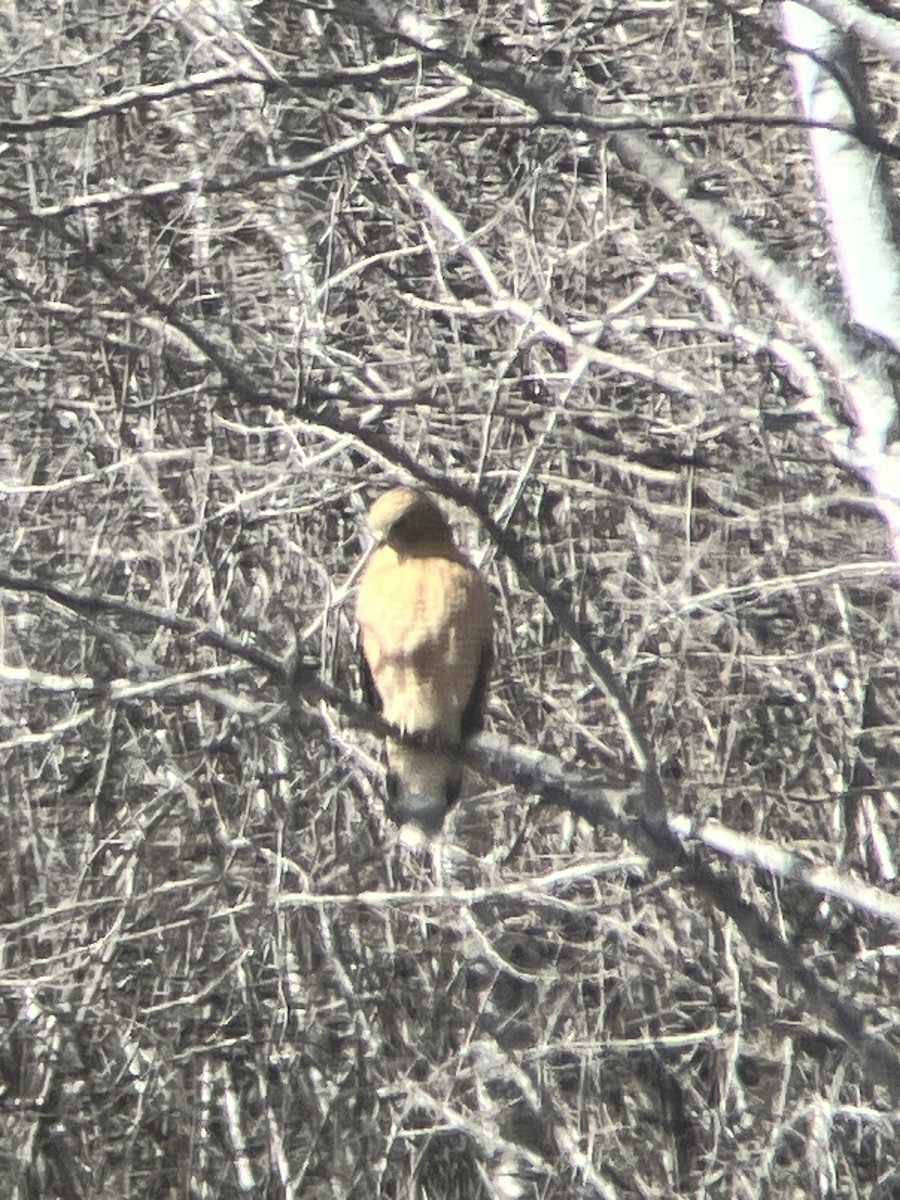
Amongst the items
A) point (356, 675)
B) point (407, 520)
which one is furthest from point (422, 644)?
point (356, 675)

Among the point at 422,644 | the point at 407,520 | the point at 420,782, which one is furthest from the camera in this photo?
the point at 420,782

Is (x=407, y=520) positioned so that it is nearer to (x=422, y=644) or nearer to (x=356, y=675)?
(x=422, y=644)

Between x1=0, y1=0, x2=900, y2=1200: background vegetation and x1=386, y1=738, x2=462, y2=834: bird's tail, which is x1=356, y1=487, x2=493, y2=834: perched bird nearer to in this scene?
x1=386, y1=738, x2=462, y2=834: bird's tail

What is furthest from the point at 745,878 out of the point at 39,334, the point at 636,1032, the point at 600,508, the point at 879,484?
the point at 39,334

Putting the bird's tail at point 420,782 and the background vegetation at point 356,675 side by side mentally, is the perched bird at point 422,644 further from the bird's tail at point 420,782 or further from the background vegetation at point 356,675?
the background vegetation at point 356,675

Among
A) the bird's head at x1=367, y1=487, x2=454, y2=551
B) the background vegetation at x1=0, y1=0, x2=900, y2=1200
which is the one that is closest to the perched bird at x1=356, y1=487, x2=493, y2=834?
the bird's head at x1=367, y1=487, x2=454, y2=551

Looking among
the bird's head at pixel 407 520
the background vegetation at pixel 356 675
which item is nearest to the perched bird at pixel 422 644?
the bird's head at pixel 407 520

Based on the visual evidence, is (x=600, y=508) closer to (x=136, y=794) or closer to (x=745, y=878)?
(x=745, y=878)
